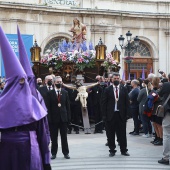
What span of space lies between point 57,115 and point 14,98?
16.1ft

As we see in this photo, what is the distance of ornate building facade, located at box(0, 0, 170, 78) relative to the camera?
93.0ft

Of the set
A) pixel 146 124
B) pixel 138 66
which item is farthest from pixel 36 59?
pixel 138 66

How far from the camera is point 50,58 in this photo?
16.3 metres

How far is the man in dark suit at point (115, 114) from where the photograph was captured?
9.82m

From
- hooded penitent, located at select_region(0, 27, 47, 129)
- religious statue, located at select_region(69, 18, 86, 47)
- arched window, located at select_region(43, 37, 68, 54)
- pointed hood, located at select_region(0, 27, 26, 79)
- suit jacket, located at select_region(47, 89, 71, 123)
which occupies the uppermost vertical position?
arched window, located at select_region(43, 37, 68, 54)

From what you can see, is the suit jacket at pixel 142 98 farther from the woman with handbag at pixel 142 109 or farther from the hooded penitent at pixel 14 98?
the hooded penitent at pixel 14 98

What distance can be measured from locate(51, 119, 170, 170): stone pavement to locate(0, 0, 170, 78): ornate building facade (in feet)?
56.9

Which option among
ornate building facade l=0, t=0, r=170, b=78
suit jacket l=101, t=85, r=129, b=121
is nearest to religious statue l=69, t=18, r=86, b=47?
suit jacket l=101, t=85, r=129, b=121

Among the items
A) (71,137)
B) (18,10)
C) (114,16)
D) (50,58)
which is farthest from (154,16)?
(71,137)

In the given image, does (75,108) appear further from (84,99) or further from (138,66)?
(138,66)

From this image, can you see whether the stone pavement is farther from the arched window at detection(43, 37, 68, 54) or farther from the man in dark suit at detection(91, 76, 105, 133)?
the arched window at detection(43, 37, 68, 54)

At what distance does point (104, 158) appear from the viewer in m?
9.48

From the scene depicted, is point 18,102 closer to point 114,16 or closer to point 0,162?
point 0,162

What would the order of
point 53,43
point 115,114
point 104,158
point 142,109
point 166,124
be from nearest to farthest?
point 166,124, point 104,158, point 115,114, point 142,109, point 53,43
